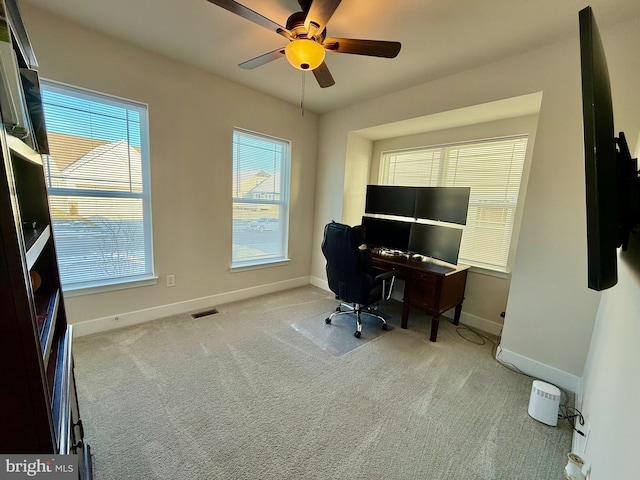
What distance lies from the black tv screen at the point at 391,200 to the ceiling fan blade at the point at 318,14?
209cm

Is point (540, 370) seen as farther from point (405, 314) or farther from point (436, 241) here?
point (436, 241)

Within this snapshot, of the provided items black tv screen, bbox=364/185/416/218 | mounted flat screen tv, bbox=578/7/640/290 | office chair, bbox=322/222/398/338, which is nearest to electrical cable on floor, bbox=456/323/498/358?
office chair, bbox=322/222/398/338

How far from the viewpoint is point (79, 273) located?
2369 millimetres

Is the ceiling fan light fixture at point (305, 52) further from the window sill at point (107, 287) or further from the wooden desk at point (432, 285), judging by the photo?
the window sill at point (107, 287)

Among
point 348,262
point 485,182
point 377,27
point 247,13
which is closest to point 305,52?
point 247,13

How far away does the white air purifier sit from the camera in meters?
1.68

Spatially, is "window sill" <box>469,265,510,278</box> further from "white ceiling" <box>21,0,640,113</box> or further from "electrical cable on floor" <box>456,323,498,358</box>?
"white ceiling" <box>21,0,640,113</box>

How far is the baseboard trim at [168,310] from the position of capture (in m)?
2.43

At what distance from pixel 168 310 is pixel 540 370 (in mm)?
3554

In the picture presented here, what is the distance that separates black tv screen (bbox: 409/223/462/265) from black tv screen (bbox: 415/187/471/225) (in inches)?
4.9

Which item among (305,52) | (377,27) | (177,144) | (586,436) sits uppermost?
(377,27)

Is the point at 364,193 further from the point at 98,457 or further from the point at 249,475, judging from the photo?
the point at 98,457

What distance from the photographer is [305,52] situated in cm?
164

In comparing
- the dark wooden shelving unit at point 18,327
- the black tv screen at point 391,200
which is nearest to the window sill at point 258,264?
the black tv screen at point 391,200
